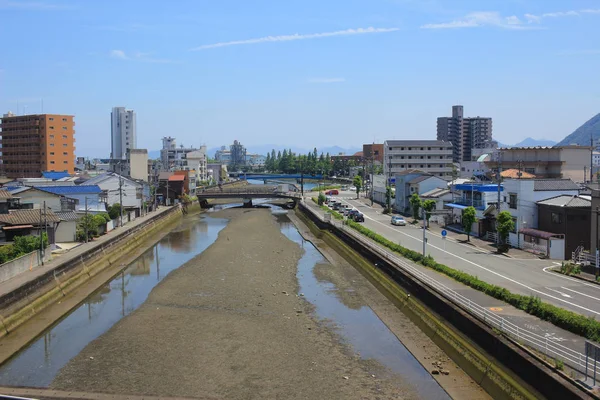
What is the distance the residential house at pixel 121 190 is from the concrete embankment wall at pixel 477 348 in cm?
3907

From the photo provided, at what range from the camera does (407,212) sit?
6291 cm

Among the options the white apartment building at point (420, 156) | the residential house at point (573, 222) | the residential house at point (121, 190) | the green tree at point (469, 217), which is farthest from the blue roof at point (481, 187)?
the white apartment building at point (420, 156)

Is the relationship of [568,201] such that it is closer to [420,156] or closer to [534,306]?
[534,306]

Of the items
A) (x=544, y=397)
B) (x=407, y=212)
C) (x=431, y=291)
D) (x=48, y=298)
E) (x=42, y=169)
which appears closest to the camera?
(x=544, y=397)

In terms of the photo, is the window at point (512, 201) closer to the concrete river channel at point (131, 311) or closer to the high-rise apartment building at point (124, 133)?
the concrete river channel at point (131, 311)

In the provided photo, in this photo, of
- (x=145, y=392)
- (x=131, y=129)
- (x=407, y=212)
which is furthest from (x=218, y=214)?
(x=131, y=129)

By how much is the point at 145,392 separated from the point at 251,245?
1230 inches

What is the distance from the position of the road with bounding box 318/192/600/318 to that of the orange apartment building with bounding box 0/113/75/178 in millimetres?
74849

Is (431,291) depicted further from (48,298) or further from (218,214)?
(218,214)

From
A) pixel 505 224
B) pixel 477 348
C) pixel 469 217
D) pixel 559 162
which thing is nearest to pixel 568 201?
pixel 505 224

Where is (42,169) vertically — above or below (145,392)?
above

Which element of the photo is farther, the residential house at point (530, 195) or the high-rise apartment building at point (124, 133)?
the high-rise apartment building at point (124, 133)

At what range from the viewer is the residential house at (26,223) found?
35.8 metres

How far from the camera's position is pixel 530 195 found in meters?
36.1
